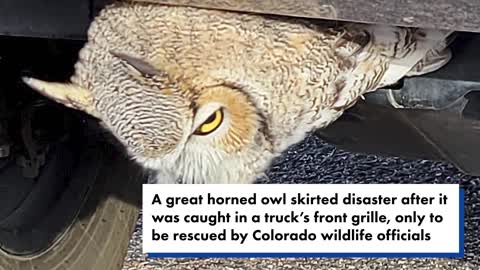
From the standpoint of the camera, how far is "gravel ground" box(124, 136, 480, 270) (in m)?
3.15

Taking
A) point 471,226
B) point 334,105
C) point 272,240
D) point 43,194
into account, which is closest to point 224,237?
point 272,240

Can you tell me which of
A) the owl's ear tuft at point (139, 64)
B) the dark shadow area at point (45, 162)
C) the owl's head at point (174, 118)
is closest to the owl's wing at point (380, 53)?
the owl's head at point (174, 118)

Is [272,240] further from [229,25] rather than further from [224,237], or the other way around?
[229,25]

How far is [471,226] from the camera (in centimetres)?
336

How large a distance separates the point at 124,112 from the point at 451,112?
70 cm

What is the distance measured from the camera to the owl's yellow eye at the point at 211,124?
4.72 ft

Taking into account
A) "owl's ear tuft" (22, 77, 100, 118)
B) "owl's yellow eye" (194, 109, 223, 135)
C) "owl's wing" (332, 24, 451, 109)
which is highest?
"owl's wing" (332, 24, 451, 109)

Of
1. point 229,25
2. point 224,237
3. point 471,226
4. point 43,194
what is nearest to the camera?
point 229,25
